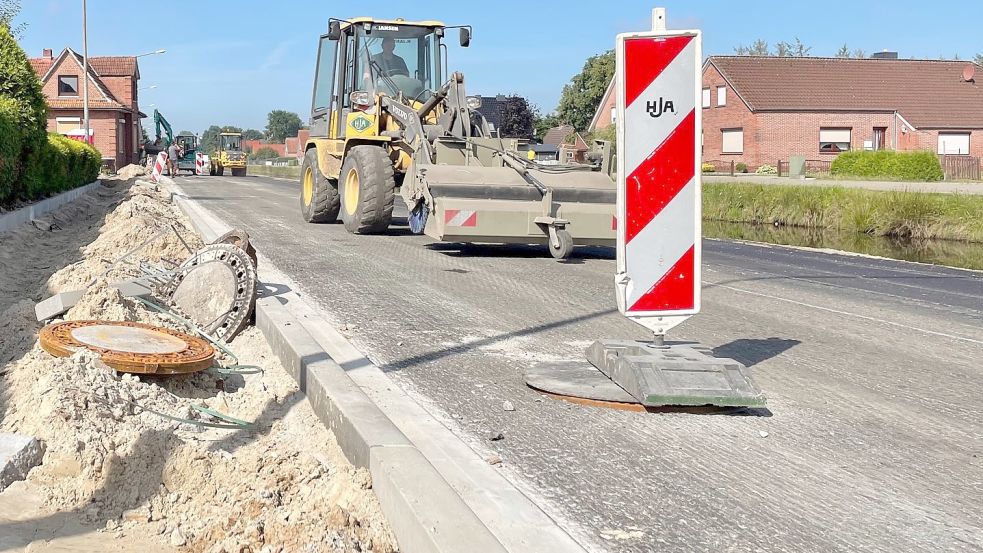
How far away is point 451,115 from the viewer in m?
13.7

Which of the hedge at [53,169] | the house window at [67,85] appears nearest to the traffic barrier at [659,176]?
the hedge at [53,169]

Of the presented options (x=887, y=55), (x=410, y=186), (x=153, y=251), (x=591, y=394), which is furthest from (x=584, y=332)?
(x=887, y=55)

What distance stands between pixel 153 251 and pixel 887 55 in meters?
58.3

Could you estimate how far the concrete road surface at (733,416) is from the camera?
360 centimetres

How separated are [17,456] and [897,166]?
34762mm

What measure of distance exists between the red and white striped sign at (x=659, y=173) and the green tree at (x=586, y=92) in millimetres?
74424

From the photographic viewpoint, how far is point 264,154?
454 ft

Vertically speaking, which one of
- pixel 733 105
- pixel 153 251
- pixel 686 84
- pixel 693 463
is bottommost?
pixel 693 463

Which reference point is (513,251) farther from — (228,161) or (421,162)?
(228,161)

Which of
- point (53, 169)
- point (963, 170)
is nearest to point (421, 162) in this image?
point (53, 169)

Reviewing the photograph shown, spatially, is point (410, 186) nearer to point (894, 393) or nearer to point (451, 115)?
point (451, 115)

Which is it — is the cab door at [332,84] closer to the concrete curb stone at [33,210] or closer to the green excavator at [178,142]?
the concrete curb stone at [33,210]

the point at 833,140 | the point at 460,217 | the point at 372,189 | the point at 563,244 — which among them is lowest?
the point at 563,244

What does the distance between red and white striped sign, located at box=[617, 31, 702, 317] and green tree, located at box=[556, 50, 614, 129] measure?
244 feet
